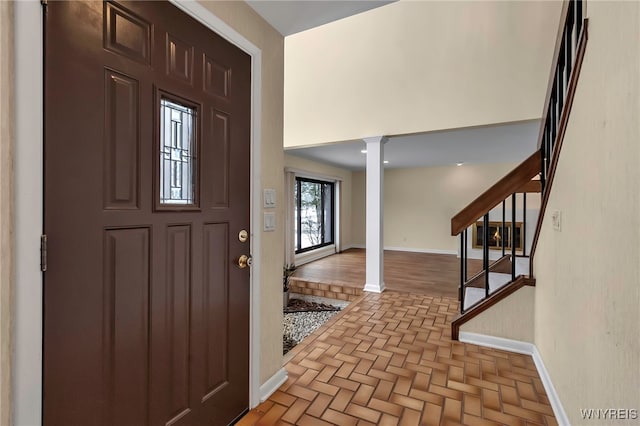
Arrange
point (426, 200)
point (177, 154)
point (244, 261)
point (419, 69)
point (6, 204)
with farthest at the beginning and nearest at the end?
point (426, 200)
point (419, 69)
point (244, 261)
point (177, 154)
point (6, 204)

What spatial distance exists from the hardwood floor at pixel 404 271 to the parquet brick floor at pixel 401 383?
4.60 feet

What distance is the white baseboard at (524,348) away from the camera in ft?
5.27

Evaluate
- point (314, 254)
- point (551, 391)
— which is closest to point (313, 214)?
point (314, 254)

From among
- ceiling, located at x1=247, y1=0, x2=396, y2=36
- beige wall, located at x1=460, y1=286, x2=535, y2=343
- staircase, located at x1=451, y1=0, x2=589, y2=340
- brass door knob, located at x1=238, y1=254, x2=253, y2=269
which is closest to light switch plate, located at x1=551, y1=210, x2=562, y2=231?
staircase, located at x1=451, y1=0, x2=589, y2=340

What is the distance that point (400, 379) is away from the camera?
190 cm

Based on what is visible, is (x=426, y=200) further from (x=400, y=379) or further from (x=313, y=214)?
(x=400, y=379)

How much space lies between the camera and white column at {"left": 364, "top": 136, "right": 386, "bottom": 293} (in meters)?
3.82

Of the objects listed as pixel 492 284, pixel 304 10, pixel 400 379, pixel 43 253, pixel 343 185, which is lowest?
pixel 400 379

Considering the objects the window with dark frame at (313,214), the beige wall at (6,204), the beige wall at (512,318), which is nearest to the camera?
the beige wall at (6,204)

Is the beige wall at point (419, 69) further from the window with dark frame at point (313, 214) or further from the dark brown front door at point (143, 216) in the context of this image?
the dark brown front door at point (143, 216)

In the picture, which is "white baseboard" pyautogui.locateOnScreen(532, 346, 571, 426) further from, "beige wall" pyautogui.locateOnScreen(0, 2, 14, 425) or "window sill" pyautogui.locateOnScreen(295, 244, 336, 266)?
"window sill" pyautogui.locateOnScreen(295, 244, 336, 266)

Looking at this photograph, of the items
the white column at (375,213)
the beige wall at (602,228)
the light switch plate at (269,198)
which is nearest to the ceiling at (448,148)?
the white column at (375,213)

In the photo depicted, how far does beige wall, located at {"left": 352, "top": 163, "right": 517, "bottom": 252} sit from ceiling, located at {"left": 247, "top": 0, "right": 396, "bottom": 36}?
6.04 meters

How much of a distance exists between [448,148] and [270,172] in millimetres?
4178
